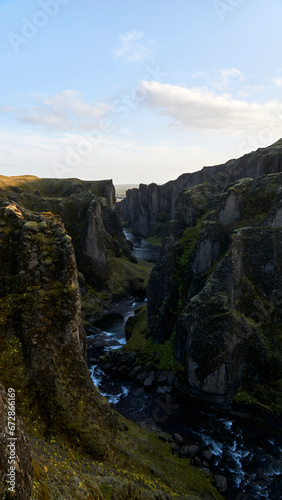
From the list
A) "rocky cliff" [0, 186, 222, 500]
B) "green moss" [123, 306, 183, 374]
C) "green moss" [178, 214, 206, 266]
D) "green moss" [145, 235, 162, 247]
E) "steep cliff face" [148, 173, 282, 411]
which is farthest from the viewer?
"green moss" [145, 235, 162, 247]

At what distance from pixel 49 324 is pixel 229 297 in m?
24.8

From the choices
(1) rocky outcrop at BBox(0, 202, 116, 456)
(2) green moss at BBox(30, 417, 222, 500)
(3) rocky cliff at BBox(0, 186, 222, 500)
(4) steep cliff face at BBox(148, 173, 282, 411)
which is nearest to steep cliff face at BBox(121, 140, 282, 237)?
(4) steep cliff face at BBox(148, 173, 282, 411)

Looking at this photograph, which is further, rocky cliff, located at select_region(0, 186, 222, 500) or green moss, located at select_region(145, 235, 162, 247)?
green moss, located at select_region(145, 235, 162, 247)

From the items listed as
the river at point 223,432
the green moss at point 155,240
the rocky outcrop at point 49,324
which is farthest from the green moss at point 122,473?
the green moss at point 155,240

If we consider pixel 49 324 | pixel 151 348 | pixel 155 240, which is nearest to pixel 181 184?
pixel 155 240

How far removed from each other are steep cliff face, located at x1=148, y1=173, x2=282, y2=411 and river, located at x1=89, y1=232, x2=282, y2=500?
2.57 m

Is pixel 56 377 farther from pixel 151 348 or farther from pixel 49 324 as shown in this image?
pixel 151 348

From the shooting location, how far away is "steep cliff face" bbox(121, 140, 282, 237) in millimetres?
87956

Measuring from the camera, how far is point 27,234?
23016 millimetres

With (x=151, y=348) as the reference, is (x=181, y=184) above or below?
above

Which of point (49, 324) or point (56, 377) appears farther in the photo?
point (49, 324)

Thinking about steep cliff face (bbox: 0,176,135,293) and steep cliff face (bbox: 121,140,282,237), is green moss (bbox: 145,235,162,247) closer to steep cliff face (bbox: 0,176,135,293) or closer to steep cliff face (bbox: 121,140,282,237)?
steep cliff face (bbox: 121,140,282,237)

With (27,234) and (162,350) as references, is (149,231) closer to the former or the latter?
(162,350)

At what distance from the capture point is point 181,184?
149 meters
